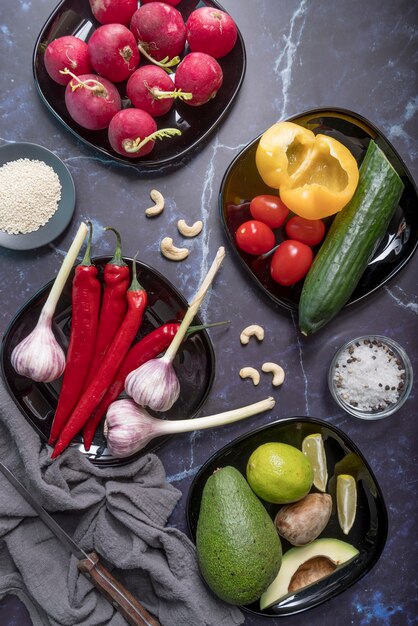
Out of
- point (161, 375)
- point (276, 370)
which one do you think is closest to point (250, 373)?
point (276, 370)

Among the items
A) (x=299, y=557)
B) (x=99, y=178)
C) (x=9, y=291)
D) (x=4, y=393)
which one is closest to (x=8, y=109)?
(x=99, y=178)

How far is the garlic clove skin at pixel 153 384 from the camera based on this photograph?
1.39m

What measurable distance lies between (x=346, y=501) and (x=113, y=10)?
4.32ft

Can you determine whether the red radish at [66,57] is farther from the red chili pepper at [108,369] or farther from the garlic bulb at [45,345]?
the red chili pepper at [108,369]

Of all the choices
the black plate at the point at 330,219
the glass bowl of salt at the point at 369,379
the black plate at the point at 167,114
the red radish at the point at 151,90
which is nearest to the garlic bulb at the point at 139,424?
the glass bowl of salt at the point at 369,379

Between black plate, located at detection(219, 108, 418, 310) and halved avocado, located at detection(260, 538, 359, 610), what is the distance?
1.97 ft

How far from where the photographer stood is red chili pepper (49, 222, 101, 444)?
140 cm

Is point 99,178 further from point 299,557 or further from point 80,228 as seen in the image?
point 299,557

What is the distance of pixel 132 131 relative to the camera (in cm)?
138

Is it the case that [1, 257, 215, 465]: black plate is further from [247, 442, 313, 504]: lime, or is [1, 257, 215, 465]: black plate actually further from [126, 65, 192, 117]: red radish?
[126, 65, 192, 117]: red radish

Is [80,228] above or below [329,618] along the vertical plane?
above

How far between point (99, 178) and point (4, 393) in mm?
579

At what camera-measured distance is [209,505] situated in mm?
1382

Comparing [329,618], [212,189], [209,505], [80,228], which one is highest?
[212,189]
